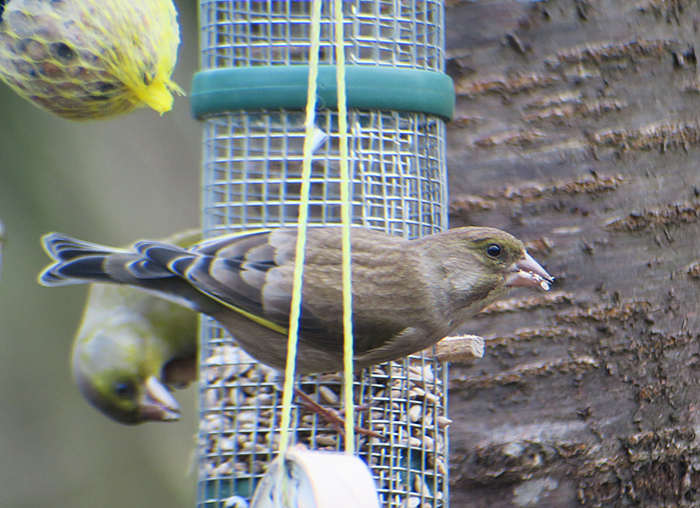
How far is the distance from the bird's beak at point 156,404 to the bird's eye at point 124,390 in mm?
54

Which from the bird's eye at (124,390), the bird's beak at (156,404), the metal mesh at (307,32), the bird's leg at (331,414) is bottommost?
the bird's leg at (331,414)

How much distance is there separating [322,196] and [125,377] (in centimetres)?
113

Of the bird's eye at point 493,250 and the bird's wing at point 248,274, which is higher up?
the bird's eye at point 493,250

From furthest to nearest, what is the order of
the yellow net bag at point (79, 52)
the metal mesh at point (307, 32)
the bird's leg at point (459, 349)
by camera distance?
1. the metal mesh at point (307, 32)
2. the bird's leg at point (459, 349)
3. the yellow net bag at point (79, 52)

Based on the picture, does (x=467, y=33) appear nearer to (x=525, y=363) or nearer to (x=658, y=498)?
(x=525, y=363)

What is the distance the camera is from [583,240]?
331 centimetres

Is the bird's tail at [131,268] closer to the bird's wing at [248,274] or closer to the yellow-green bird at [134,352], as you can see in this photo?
the bird's wing at [248,274]

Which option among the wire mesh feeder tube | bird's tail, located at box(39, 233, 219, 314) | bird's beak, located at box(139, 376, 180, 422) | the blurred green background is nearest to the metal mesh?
the wire mesh feeder tube

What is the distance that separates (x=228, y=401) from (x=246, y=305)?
1.70ft

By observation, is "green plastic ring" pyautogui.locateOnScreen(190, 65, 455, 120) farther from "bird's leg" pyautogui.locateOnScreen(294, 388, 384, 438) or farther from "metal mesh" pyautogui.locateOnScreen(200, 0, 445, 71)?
"bird's leg" pyautogui.locateOnScreen(294, 388, 384, 438)

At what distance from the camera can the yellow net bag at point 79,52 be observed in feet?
7.23

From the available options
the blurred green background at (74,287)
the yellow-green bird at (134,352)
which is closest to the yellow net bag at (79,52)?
the yellow-green bird at (134,352)

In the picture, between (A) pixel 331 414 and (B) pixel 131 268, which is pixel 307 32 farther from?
(A) pixel 331 414

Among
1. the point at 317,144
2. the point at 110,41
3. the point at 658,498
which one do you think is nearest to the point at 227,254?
the point at 317,144
